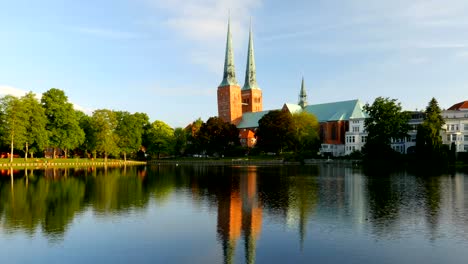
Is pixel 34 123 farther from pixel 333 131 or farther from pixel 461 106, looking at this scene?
pixel 461 106

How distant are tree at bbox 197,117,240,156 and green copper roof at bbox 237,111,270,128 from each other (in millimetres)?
31056

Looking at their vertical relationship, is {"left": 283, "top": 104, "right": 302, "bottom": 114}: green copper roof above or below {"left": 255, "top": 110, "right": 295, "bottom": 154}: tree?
above

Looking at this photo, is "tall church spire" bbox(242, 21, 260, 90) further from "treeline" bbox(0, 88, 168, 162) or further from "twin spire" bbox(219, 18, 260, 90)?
"treeline" bbox(0, 88, 168, 162)

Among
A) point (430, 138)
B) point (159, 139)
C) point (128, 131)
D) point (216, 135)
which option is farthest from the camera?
point (216, 135)

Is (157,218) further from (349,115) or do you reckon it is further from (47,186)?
(349,115)

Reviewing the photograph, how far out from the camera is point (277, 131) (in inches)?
4035

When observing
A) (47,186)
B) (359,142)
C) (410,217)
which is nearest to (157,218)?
(410,217)

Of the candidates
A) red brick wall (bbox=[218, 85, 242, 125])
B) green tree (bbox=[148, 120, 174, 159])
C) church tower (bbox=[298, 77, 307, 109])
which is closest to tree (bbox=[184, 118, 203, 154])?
green tree (bbox=[148, 120, 174, 159])

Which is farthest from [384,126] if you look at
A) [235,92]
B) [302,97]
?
[302,97]

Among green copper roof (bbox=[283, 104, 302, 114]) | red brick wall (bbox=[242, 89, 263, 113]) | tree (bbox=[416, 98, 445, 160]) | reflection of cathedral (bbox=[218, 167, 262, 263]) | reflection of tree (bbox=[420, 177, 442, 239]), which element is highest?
red brick wall (bbox=[242, 89, 263, 113])

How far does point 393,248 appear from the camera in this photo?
1546 cm

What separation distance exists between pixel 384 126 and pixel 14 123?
68.3 metres

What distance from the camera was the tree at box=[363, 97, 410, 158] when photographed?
82.0 meters

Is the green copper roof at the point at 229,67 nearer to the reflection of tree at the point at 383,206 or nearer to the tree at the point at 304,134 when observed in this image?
the tree at the point at 304,134
